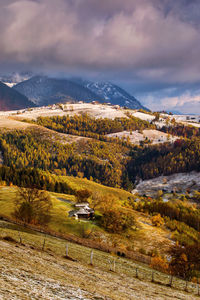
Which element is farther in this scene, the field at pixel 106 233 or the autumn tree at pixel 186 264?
the field at pixel 106 233

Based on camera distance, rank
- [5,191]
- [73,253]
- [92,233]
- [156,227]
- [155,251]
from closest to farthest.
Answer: [73,253] < [155,251] < [92,233] < [156,227] < [5,191]

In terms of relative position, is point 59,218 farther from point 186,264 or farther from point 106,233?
point 186,264

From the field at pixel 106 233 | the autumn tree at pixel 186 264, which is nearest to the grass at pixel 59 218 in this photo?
the field at pixel 106 233

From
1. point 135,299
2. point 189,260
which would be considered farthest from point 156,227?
point 135,299

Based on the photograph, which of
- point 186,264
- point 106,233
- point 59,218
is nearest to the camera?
point 186,264

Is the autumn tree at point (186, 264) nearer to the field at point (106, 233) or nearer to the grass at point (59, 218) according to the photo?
the field at point (106, 233)

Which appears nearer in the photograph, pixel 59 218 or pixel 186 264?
pixel 186 264

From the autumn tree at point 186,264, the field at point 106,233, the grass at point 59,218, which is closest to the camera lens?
the autumn tree at point 186,264

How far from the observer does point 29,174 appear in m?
187

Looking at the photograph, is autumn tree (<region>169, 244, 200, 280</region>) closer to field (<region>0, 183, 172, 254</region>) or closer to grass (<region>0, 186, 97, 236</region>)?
field (<region>0, 183, 172, 254</region>)

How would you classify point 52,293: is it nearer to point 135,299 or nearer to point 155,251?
point 135,299

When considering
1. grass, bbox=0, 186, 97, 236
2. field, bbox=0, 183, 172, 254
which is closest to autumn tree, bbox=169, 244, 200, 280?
field, bbox=0, 183, 172, 254

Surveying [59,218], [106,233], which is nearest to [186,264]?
[106,233]

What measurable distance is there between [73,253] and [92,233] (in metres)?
44.5
